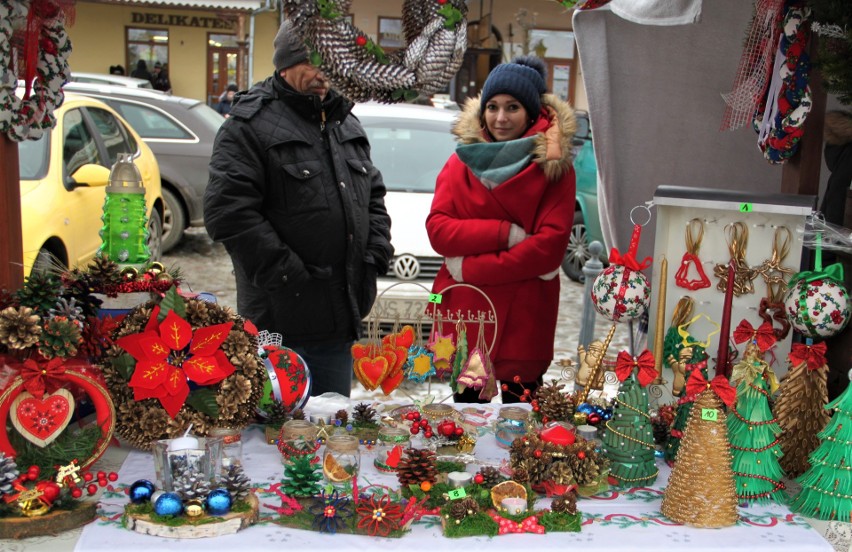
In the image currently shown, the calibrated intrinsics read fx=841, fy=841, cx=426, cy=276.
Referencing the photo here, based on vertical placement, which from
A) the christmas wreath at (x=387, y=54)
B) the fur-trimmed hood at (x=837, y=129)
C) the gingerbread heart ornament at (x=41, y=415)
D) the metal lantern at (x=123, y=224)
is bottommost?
the gingerbread heart ornament at (x=41, y=415)

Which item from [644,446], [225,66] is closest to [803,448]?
[644,446]

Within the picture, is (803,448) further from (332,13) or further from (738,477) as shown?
(332,13)

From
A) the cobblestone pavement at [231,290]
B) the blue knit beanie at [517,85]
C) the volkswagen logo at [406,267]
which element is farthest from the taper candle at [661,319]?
the volkswagen logo at [406,267]

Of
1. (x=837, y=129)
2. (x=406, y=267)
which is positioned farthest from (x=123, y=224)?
(x=406, y=267)

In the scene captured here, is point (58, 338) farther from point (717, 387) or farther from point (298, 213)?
point (717, 387)

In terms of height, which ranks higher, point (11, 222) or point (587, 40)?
point (587, 40)

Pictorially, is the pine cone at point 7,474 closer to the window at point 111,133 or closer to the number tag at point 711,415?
the number tag at point 711,415

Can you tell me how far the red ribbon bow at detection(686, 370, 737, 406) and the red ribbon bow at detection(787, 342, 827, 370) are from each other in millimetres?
245

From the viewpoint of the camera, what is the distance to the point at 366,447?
206 cm

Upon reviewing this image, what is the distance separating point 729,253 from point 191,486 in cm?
149

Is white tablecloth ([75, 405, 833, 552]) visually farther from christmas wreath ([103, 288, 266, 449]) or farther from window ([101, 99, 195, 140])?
window ([101, 99, 195, 140])

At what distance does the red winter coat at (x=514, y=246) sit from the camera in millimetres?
2785

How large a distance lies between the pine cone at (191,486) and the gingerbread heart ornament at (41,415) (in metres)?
0.31

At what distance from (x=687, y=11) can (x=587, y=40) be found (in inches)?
18.2
